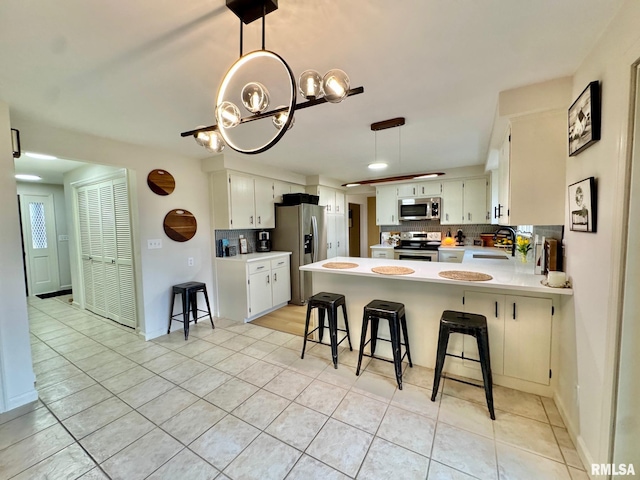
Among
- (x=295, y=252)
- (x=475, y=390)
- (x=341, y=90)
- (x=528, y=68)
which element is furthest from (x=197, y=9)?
(x=295, y=252)

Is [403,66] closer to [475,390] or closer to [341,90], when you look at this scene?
[341,90]

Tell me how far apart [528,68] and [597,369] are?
180cm

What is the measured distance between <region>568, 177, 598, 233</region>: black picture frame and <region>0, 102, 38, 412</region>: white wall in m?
3.88

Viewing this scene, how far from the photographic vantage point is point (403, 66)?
1680mm

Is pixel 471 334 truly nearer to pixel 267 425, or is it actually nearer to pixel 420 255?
pixel 267 425

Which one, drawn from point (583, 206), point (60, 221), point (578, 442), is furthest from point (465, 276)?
point (60, 221)

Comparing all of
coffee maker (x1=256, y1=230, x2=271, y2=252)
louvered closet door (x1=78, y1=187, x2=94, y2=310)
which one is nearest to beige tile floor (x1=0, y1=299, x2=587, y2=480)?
louvered closet door (x1=78, y1=187, x2=94, y2=310)

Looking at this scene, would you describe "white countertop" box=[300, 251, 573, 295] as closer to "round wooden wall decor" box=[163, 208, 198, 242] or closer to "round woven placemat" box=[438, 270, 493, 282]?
"round woven placemat" box=[438, 270, 493, 282]

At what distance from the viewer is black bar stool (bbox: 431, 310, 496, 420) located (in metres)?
1.89

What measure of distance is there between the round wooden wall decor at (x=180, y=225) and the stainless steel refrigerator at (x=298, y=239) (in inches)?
56.3

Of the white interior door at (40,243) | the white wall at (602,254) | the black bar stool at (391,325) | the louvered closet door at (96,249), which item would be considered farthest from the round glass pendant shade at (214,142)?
the white interior door at (40,243)

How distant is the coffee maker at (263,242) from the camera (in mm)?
4676

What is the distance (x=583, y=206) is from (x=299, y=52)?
1.86 metres

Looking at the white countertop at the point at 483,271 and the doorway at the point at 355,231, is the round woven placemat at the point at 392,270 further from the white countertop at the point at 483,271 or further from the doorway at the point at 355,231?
the doorway at the point at 355,231
